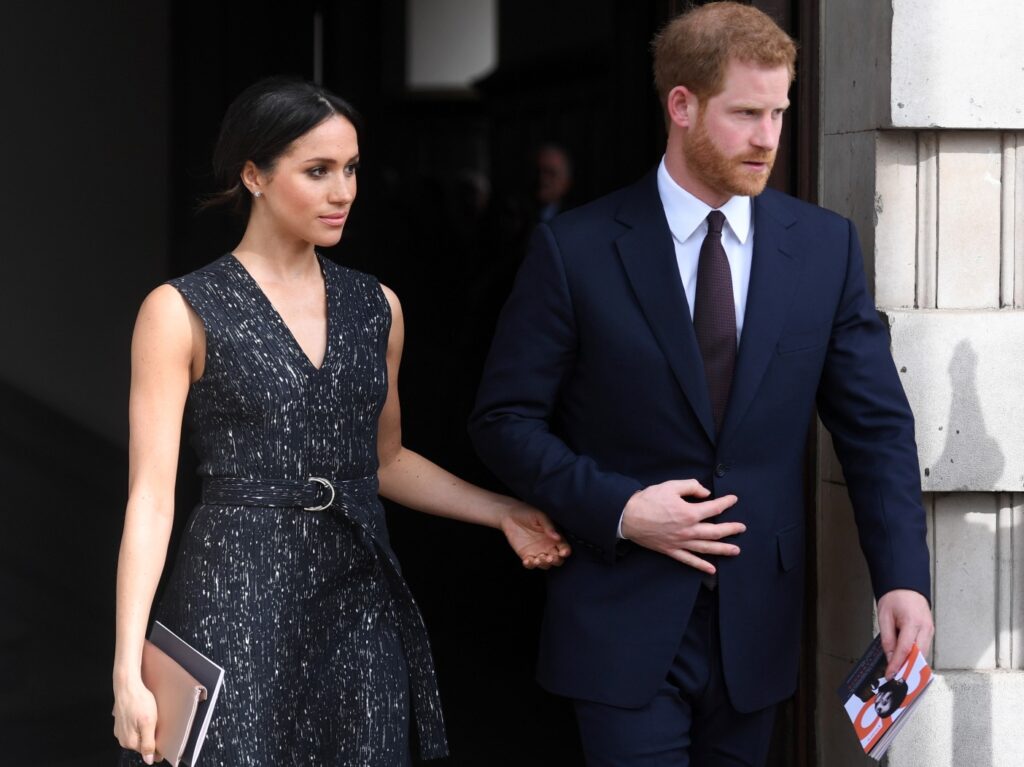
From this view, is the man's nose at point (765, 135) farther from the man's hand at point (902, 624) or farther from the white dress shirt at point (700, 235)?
the man's hand at point (902, 624)

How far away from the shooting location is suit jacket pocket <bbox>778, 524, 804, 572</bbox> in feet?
10.3

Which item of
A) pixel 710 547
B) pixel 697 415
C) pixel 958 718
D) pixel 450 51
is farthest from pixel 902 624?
pixel 450 51

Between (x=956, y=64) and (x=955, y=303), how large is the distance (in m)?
0.51

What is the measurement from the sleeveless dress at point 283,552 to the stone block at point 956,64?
1330mm

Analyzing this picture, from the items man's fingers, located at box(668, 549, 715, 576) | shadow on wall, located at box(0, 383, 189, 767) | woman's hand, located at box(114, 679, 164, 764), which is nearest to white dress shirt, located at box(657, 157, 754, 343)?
man's fingers, located at box(668, 549, 715, 576)

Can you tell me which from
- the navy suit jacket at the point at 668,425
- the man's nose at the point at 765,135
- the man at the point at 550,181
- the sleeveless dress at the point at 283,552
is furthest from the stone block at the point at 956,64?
the man at the point at 550,181

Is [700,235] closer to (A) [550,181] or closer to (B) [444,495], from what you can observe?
(B) [444,495]

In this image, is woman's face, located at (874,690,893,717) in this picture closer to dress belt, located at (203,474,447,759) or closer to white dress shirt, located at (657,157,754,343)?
white dress shirt, located at (657,157,754,343)

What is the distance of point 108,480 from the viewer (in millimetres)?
6504

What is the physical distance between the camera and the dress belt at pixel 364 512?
3.01m

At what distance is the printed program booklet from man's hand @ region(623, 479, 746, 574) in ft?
1.08

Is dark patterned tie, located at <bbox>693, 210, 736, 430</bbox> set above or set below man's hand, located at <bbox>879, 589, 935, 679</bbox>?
above

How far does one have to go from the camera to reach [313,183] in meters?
3.01

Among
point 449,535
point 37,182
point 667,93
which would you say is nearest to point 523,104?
point 449,535
